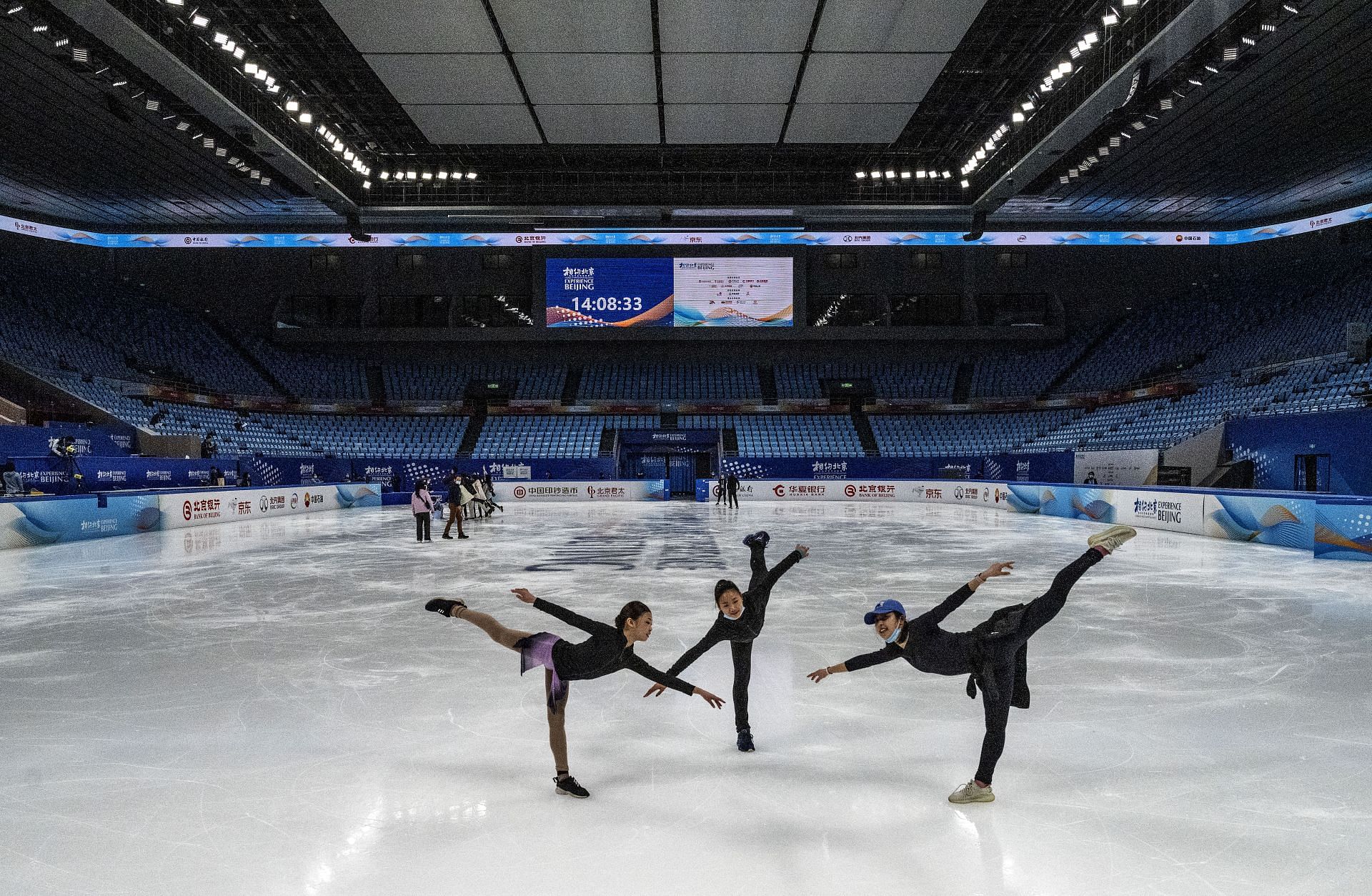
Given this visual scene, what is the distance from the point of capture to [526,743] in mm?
4555

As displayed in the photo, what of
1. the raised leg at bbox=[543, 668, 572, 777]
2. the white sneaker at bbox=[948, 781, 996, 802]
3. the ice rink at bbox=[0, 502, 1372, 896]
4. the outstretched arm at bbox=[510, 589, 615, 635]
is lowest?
the ice rink at bbox=[0, 502, 1372, 896]

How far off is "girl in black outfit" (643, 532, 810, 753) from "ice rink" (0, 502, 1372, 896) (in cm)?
30

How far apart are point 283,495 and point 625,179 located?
16453 mm

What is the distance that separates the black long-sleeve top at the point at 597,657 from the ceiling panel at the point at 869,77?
16702mm

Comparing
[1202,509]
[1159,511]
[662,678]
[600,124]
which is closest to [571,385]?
[600,124]

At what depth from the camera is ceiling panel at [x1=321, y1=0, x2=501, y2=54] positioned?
14.7 metres

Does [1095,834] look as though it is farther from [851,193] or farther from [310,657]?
[851,193]

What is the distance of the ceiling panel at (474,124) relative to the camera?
19.9 metres

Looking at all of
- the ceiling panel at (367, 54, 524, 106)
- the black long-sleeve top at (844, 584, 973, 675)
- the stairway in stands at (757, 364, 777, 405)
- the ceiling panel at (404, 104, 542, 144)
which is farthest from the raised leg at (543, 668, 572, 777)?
the stairway in stands at (757, 364, 777, 405)

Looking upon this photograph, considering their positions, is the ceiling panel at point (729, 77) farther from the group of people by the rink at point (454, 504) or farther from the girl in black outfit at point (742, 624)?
the girl in black outfit at point (742, 624)

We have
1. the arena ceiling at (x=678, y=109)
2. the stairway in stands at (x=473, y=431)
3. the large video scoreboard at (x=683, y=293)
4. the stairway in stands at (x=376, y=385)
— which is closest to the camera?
the arena ceiling at (x=678, y=109)

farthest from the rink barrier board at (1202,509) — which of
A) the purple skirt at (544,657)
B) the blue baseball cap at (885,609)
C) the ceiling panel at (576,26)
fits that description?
the ceiling panel at (576,26)

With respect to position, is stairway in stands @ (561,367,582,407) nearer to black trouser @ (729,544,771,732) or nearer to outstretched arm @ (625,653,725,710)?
black trouser @ (729,544,771,732)

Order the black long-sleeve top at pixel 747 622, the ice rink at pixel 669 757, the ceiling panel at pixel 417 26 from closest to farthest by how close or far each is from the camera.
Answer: the ice rink at pixel 669 757, the black long-sleeve top at pixel 747 622, the ceiling panel at pixel 417 26
